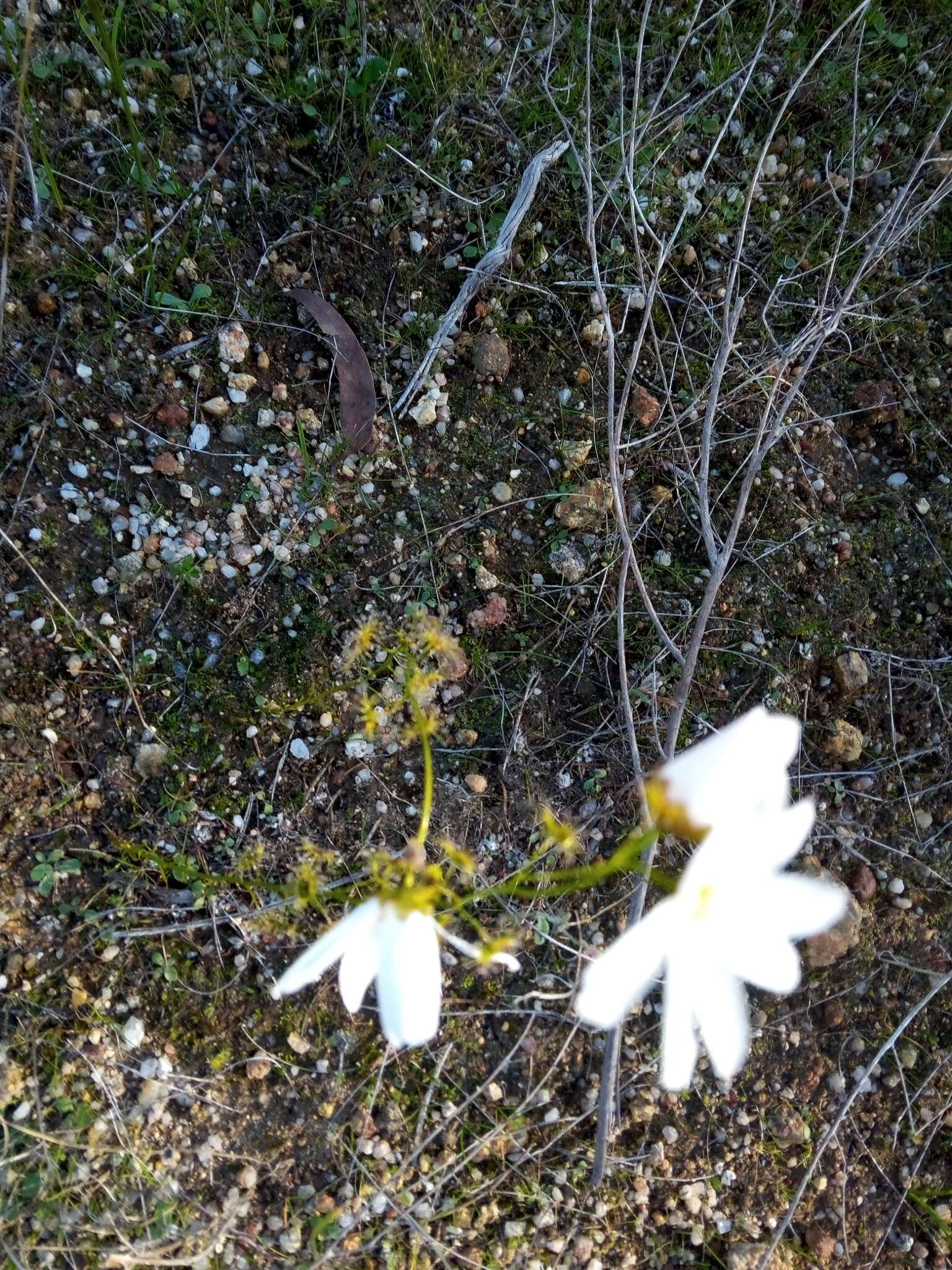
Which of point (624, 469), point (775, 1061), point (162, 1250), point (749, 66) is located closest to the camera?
point (162, 1250)

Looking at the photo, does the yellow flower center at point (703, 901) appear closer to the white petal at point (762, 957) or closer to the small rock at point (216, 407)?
the white petal at point (762, 957)

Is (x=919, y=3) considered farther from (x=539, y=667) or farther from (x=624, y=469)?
(x=539, y=667)

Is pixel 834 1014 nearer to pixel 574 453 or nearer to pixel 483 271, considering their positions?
pixel 574 453

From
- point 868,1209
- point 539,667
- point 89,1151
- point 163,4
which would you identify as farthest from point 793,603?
point 163,4

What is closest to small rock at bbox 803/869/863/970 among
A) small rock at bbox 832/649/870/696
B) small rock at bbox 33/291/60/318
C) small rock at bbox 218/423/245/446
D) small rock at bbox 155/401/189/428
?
small rock at bbox 832/649/870/696

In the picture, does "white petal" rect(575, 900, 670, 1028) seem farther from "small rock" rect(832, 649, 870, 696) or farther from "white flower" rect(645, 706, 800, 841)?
"small rock" rect(832, 649, 870, 696)

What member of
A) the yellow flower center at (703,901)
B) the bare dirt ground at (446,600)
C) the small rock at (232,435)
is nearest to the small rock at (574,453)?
the bare dirt ground at (446,600)
